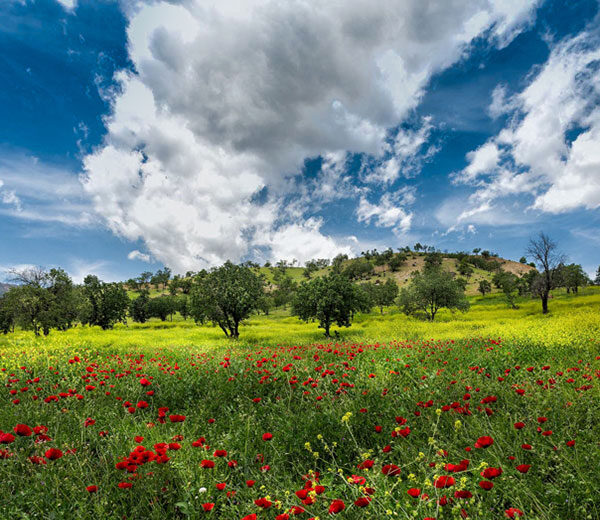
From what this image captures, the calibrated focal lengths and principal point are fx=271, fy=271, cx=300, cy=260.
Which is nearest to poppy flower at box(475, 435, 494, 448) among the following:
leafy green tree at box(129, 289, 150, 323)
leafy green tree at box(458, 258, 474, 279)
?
leafy green tree at box(129, 289, 150, 323)

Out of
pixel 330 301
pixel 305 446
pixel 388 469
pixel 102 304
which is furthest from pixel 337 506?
pixel 102 304

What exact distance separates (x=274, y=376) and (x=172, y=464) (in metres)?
4.79

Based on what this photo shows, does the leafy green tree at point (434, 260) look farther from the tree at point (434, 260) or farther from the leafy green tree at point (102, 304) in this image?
the leafy green tree at point (102, 304)

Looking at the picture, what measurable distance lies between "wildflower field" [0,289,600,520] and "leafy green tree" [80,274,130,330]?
41.7 m

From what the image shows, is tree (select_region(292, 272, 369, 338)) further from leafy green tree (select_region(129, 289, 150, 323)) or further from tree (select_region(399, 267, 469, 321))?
leafy green tree (select_region(129, 289, 150, 323))

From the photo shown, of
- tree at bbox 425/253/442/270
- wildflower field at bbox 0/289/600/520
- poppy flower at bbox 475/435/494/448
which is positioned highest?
tree at bbox 425/253/442/270

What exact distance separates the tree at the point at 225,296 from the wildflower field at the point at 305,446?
1745 cm

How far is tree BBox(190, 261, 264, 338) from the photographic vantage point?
27.3m

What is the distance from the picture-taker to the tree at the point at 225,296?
2731 centimetres

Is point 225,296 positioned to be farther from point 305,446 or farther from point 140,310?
point 140,310

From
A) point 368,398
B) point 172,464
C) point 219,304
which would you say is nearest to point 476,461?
point 368,398

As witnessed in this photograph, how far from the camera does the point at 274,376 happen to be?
7969 millimetres

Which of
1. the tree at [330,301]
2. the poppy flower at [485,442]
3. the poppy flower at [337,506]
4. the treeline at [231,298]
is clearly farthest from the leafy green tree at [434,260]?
the poppy flower at [337,506]

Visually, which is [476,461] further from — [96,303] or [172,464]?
[96,303]
